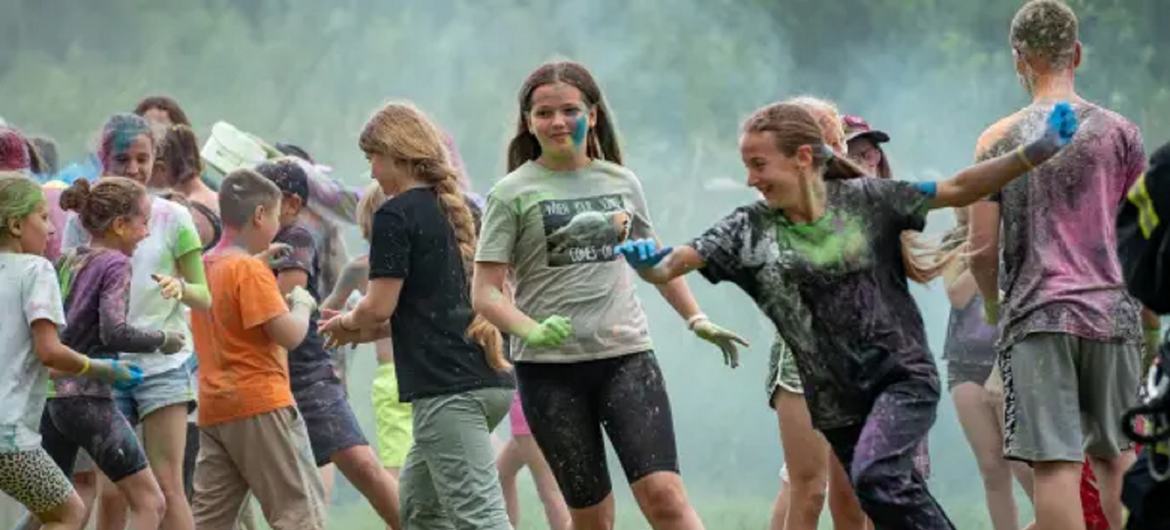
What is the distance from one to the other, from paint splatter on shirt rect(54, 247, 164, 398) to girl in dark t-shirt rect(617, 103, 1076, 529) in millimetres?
2593

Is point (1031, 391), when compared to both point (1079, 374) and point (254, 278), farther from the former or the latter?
point (254, 278)

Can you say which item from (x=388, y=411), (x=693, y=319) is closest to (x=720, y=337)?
(x=693, y=319)

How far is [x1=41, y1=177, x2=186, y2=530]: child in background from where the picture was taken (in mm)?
8625

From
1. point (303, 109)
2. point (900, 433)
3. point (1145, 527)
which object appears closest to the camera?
point (1145, 527)

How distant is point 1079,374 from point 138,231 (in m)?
3.43

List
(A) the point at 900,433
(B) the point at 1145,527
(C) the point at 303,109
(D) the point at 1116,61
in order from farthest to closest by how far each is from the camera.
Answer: (C) the point at 303,109 → (D) the point at 1116,61 → (A) the point at 900,433 → (B) the point at 1145,527

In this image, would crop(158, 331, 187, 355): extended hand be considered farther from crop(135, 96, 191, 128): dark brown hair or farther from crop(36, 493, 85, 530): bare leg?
crop(135, 96, 191, 128): dark brown hair

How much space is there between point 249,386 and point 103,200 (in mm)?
845

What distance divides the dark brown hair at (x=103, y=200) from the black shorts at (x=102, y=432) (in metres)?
0.62

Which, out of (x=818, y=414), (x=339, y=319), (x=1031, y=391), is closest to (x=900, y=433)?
(x=818, y=414)

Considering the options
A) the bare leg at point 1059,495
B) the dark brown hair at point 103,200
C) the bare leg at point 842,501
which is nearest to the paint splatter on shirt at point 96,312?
the dark brown hair at point 103,200

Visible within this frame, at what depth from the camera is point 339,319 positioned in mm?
7789

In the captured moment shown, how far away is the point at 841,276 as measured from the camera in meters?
6.61

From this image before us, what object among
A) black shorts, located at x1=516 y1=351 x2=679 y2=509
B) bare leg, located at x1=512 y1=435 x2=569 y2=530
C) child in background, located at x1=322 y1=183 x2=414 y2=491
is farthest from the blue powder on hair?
black shorts, located at x1=516 y1=351 x2=679 y2=509
